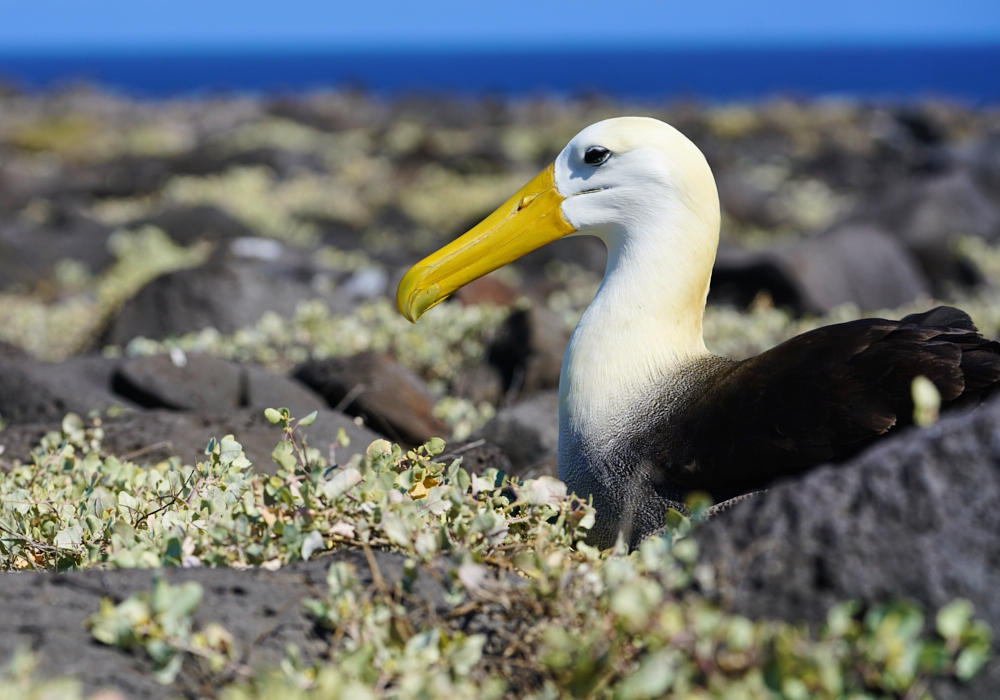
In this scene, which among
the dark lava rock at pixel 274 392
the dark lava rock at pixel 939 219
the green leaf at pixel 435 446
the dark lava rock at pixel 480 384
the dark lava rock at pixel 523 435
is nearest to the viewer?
the green leaf at pixel 435 446

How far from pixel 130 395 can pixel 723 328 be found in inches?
150

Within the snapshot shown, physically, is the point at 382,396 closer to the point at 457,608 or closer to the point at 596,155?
the point at 596,155

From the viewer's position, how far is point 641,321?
315 cm

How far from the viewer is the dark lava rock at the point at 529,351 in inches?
231

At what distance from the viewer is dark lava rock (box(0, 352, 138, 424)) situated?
16.5 feet

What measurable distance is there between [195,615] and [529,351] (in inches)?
159

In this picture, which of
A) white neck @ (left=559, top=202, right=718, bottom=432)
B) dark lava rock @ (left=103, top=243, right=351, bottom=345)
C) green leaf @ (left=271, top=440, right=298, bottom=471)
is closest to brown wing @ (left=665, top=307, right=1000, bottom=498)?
white neck @ (left=559, top=202, right=718, bottom=432)

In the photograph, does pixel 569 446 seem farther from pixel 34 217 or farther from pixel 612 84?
pixel 612 84

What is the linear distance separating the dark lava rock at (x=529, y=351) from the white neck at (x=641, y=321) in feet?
8.38

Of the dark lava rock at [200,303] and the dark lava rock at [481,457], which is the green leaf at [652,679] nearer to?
the dark lava rock at [481,457]

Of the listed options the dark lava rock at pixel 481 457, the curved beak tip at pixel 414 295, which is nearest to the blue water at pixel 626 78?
the dark lava rock at pixel 481 457

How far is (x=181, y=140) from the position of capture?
32656mm

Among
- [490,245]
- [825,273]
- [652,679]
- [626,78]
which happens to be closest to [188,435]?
[490,245]

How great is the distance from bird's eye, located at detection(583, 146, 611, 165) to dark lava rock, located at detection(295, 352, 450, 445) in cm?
202
